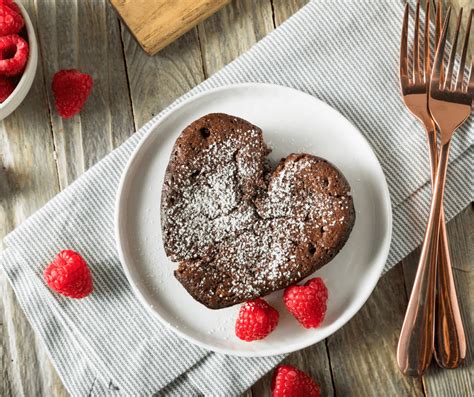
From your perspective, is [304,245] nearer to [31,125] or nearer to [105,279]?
[105,279]

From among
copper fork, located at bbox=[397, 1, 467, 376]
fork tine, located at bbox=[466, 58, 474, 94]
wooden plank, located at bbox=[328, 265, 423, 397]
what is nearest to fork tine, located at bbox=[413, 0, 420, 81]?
copper fork, located at bbox=[397, 1, 467, 376]

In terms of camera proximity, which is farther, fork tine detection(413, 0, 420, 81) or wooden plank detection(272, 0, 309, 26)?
wooden plank detection(272, 0, 309, 26)

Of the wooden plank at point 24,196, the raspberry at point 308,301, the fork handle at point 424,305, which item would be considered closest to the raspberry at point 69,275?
the wooden plank at point 24,196

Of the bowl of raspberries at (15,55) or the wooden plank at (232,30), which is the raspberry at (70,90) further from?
the wooden plank at (232,30)

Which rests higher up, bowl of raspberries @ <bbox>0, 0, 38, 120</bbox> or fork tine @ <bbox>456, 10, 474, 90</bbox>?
bowl of raspberries @ <bbox>0, 0, 38, 120</bbox>

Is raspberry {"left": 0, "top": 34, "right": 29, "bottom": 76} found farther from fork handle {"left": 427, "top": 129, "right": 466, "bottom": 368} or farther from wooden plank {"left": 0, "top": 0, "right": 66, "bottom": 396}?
fork handle {"left": 427, "top": 129, "right": 466, "bottom": 368}
